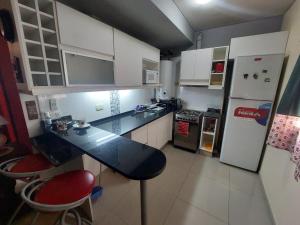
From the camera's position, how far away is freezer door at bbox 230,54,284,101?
1778mm

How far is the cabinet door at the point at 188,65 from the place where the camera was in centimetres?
254

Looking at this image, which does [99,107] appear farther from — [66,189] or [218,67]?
[218,67]

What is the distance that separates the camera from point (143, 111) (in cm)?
264

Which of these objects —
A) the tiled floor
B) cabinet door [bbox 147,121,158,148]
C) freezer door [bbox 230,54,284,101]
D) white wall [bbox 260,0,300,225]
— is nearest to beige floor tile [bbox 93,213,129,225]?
the tiled floor

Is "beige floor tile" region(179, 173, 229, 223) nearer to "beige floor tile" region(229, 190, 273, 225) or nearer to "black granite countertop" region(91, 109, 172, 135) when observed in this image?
"beige floor tile" region(229, 190, 273, 225)

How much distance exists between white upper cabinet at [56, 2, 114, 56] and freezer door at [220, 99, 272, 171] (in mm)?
1950

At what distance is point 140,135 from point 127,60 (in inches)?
41.3

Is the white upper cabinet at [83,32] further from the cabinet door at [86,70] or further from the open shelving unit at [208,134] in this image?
the open shelving unit at [208,134]

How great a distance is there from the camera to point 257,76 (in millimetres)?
1874

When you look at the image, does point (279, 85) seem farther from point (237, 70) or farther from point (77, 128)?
point (77, 128)

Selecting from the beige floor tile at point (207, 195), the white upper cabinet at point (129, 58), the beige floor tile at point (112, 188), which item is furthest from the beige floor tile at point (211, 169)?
the white upper cabinet at point (129, 58)

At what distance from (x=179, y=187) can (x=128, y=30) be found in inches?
94.9

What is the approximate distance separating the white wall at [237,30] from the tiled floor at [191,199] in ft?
7.65

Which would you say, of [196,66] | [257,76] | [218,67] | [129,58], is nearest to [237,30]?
[218,67]
